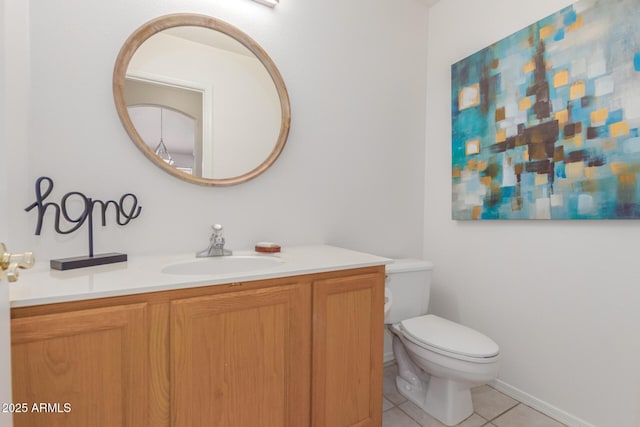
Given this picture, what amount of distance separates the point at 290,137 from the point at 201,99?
48 cm

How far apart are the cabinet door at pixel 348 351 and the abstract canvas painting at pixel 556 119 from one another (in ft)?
3.17

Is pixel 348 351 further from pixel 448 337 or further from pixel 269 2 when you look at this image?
pixel 269 2

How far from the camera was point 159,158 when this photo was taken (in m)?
1.30

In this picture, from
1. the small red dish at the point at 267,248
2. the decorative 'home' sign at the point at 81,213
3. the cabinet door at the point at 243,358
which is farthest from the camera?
the small red dish at the point at 267,248

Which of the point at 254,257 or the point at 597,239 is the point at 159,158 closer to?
the point at 254,257

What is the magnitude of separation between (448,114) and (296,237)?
134 cm

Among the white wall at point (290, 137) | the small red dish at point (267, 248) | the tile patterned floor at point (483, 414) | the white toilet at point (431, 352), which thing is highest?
the white wall at point (290, 137)

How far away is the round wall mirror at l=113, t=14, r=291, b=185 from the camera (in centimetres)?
127

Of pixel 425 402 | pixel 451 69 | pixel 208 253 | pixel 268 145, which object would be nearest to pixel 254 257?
pixel 208 253

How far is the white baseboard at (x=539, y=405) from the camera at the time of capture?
142 cm

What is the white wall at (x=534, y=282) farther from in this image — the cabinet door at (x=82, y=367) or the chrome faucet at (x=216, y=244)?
the cabinet door at (x=82, y=367)

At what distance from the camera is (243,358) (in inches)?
38.4

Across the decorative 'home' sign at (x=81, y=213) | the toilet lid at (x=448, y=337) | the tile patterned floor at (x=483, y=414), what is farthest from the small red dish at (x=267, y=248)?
the tile patterned floor at (x=483, y=414)

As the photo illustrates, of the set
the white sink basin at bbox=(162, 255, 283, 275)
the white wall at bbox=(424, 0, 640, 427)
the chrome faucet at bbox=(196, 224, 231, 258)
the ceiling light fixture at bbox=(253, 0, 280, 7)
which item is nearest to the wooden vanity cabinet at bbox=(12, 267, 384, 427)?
the white sink basin at bbox=(162, 255, 283, 275)
